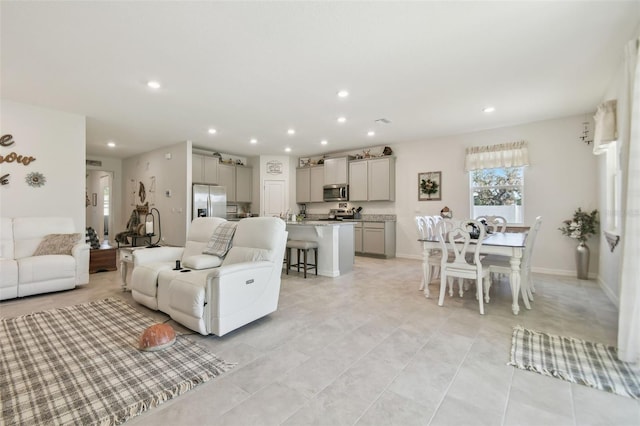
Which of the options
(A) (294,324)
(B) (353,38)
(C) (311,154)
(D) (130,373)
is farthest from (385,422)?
(C) (311,154)

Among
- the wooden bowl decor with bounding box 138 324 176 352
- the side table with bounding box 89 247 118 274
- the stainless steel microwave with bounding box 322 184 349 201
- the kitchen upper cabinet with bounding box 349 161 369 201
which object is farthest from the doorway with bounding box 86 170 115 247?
the wooden bowl decor with bounding box 138 324 176 352

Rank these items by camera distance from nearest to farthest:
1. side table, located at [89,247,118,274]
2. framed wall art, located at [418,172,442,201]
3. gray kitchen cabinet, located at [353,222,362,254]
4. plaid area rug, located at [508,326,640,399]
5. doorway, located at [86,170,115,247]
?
plaid area rug, located at [508,326,640,399] < side table, located at [89,247,118,274] < framed wall art, located at [418,172,442,201] < gray kitchen cabinet, located at [353,222,362,254] < doorway, located at [86,170,115,247]

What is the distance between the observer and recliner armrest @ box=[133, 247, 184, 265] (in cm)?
344

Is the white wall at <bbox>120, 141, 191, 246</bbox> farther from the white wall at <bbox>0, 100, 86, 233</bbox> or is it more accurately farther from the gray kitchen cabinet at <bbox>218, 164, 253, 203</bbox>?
the white wall at <bbox>0, 100, 86, 233</bbox>

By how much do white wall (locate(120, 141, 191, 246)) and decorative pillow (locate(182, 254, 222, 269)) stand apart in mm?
3714

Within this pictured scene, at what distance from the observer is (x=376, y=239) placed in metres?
6.70

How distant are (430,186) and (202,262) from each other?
16.5ft

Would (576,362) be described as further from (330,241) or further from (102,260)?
(102,260)

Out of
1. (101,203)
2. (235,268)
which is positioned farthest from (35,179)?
(101,203)

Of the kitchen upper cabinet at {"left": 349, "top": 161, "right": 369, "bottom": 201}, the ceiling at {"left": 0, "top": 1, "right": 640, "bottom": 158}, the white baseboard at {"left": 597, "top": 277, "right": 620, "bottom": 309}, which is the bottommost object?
the white baseboard at {"left": 597, "top": 277, "right": 620, "bottom": 309}

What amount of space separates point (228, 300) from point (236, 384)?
76 cm

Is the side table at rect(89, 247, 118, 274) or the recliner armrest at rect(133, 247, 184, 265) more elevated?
the recliner armrest at rect(133, 247, 184, 265)

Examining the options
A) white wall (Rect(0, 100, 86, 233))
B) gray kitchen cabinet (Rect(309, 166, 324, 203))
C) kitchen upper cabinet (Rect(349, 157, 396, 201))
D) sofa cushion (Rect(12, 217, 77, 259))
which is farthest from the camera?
gray kitchen cabinet (Rect(309, 166, 324, 203))

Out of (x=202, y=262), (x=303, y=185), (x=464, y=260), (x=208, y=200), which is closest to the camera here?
(x=202, y=262)
